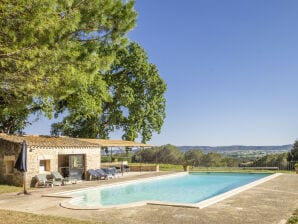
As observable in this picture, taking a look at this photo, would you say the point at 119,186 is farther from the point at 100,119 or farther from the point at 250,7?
the point at 100,119

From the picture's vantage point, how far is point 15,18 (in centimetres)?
891

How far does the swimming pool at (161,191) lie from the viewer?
54.3 ft

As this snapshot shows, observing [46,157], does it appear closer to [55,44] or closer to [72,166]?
[72,166]

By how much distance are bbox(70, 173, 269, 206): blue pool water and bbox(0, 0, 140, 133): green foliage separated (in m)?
5.75

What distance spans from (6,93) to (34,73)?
2669mm

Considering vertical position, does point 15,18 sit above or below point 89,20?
below

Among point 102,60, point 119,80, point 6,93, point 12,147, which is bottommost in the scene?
point 12,147

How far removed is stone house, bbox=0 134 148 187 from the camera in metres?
20.2

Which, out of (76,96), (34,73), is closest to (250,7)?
(76,96)

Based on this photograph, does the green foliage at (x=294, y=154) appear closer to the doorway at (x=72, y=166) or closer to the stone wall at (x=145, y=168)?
the stone wall at (x=145, y=168)

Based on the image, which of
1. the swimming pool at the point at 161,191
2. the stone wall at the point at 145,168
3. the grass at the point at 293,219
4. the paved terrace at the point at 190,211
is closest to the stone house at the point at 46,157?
the swimming pool at the point at 161,191

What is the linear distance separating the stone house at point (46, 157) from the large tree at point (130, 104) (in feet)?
36.7

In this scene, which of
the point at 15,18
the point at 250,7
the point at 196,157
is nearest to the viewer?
the point at 15,18

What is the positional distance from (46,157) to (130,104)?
630 inches
